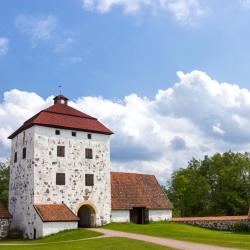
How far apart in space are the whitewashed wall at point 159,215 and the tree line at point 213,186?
59.0 ft

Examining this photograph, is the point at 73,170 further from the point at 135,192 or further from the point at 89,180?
the point at 135,192

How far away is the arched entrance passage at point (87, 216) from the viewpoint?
129ft

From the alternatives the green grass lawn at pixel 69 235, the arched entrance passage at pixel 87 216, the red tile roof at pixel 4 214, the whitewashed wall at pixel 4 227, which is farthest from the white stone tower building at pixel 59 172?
the whitewashed wall at pixel 4 227

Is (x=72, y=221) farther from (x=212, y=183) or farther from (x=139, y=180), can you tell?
(x=212, y=183)

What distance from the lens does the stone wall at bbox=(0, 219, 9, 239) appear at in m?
36.0

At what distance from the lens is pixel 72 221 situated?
3541cm

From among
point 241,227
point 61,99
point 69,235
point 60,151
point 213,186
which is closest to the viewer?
point 69,235

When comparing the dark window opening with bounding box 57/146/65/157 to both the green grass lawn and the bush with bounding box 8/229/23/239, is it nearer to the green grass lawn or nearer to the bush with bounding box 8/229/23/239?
the green grass lawn

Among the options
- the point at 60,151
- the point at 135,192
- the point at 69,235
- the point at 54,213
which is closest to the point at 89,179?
the point at 60,151

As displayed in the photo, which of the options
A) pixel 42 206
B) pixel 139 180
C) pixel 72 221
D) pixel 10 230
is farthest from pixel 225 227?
pixel 10 230

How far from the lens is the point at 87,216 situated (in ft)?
131

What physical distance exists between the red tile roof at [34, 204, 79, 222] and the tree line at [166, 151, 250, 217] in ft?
99.3

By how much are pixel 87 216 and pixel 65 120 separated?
9.53m

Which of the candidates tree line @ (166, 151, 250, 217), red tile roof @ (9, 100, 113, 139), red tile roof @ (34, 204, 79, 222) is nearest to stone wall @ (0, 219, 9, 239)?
red tile roof @ (34, 204, 79, 222)
